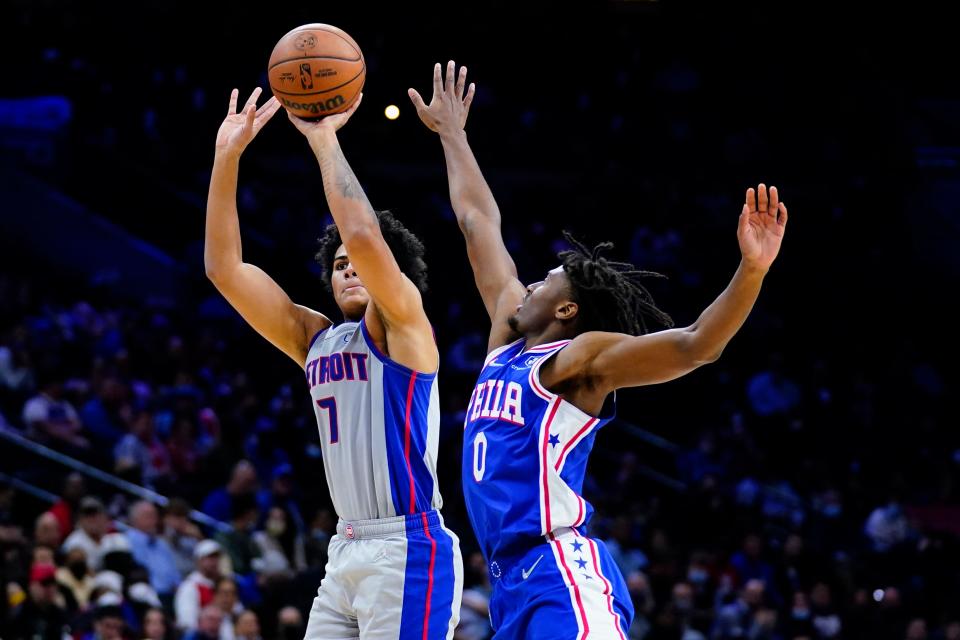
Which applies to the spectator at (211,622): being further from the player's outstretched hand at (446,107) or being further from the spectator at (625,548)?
the player's outstretched hand at (446,107)

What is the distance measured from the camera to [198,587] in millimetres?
9320

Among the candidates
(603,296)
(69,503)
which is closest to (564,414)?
(603,296)

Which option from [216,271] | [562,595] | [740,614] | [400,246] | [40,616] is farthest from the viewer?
[740,614]

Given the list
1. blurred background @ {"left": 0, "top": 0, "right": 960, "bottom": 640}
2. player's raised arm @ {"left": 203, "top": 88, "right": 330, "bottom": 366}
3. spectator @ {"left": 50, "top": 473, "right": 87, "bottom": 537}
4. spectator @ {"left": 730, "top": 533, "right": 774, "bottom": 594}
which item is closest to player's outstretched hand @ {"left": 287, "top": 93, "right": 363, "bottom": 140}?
player's raised arm @ {"left": 203, "top": 88, "right": 330, "bottom": 366}

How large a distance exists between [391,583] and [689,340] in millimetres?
1358

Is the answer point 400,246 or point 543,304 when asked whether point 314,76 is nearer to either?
point 400,246

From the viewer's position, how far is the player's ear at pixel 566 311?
5.22 metres

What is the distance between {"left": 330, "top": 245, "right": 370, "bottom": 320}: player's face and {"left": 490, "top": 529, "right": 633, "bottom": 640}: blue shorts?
→ 119 cm

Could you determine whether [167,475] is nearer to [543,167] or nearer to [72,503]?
[72,503]

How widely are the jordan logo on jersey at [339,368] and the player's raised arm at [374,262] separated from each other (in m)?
0.13

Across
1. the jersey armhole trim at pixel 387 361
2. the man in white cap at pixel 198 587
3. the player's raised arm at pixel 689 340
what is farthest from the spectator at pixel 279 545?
the player's raised arm at pixel 689 340

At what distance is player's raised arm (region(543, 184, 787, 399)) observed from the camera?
15.0 ft

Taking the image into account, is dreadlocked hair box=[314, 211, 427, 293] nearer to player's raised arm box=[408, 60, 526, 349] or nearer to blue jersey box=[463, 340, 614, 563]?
player's raised arm box=[408, 60, 526, 349]

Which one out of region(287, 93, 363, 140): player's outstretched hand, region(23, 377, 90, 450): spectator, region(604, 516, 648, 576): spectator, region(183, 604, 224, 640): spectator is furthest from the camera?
region(604, 516, 648, 576): spectator
